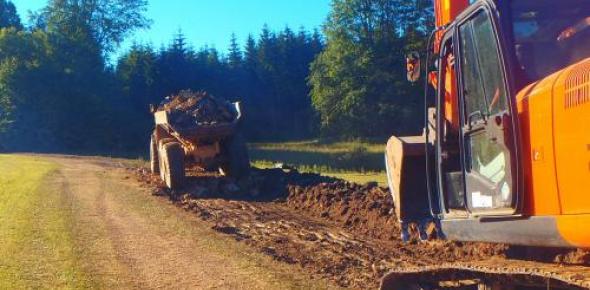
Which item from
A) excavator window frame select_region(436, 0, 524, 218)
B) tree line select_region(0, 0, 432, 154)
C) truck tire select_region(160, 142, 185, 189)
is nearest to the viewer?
excavator window frame select_region(436, 0, 524, 218)

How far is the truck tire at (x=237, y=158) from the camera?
18.5 m

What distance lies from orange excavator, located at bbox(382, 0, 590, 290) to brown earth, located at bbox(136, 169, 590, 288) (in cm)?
46

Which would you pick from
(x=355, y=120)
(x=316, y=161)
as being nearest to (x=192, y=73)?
(x=355, y=120)

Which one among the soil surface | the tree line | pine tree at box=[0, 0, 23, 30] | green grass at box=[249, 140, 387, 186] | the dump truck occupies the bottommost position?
the soil surface

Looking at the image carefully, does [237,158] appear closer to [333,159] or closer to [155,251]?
[155,251]

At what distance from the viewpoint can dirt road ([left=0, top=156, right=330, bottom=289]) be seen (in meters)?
8.59

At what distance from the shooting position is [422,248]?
989 cm

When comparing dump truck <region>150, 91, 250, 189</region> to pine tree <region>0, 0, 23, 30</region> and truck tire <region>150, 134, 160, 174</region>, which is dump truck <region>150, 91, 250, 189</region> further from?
pine tree <region>0, 0, 23, 30</region>

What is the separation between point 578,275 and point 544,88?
→ 1.11 metres

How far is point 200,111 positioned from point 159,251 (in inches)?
338

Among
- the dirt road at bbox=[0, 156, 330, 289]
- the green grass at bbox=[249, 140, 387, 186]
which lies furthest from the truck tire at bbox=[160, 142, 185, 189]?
the green grass at bbox=[249, 140, 387, 186]

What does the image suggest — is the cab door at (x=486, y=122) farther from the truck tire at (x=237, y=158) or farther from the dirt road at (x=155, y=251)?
the truck tire at (x=237, y=158)

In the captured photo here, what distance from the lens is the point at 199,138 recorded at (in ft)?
59.4

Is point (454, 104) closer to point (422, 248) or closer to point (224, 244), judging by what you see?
point (422, 248)
